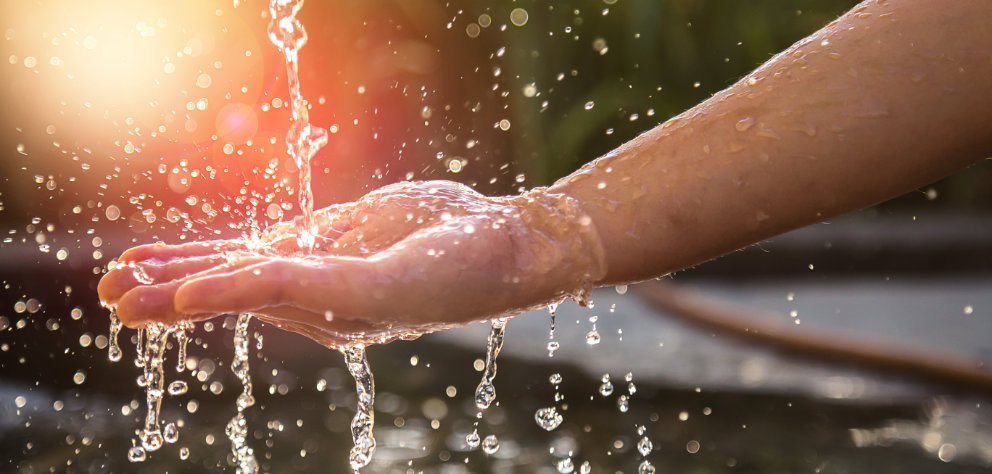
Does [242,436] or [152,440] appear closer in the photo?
[152,440]

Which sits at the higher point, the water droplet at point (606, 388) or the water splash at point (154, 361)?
the water splash at point (154, 361)

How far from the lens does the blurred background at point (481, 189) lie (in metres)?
2.65

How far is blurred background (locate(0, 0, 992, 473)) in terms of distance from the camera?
2.65 m

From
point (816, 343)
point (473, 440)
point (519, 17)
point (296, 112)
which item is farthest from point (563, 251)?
point (519, 17)

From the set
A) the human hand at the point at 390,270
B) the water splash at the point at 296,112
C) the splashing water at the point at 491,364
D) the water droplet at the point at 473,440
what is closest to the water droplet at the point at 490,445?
the water droplet at the point at 473,440

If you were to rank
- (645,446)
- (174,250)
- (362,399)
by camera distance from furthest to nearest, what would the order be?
1. (645,446)
2. (362,399)
3. (174,250)

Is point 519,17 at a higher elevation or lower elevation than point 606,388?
higher

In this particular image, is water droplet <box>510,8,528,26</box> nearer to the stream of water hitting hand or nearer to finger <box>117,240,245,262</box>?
the stream of water hitting hand

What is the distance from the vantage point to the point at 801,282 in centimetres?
453

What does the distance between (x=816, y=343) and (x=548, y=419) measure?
113 centimetres

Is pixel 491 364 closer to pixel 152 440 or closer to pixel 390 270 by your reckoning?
pixel 390 270

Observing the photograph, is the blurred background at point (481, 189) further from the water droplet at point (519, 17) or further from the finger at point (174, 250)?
the finger at point (174, 250)

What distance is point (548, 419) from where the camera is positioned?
8.90 feet

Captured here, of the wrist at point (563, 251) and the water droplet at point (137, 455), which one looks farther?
the water droplet at point (137, 455)
